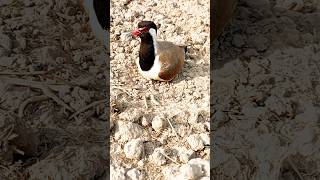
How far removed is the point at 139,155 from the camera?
2.43 meters

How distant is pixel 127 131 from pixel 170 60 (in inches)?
23.8

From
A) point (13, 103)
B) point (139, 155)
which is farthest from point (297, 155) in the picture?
point (13, 103)

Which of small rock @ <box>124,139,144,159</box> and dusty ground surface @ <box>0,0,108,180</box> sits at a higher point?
dusty ground surface @ <box>0,0,108,180</box>

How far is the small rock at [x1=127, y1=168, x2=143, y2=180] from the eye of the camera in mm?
2332

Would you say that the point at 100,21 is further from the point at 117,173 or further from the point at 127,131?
the point at 117,173

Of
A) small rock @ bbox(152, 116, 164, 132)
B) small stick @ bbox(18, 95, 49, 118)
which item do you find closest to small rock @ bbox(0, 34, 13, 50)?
small stick @ bbox(18, 95, 49, 118)

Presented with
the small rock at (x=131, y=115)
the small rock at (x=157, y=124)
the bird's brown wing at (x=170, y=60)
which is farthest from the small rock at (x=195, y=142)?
the bird's brown wing at (x=170, y=60)

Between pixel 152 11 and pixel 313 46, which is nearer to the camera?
pixel 313 46

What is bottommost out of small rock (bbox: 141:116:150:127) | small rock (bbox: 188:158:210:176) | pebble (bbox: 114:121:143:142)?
small rock (bbox: 188:158:210:176)

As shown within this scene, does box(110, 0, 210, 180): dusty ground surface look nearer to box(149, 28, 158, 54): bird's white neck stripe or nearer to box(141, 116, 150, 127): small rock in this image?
box(141, 116, 150, 127): small rock

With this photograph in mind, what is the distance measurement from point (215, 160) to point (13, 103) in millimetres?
944

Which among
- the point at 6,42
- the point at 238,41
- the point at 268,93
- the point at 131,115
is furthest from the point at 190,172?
the point at 6,42

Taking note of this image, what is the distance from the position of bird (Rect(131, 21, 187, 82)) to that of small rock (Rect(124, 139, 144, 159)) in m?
0.58

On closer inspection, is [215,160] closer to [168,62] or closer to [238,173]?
[238,173]
